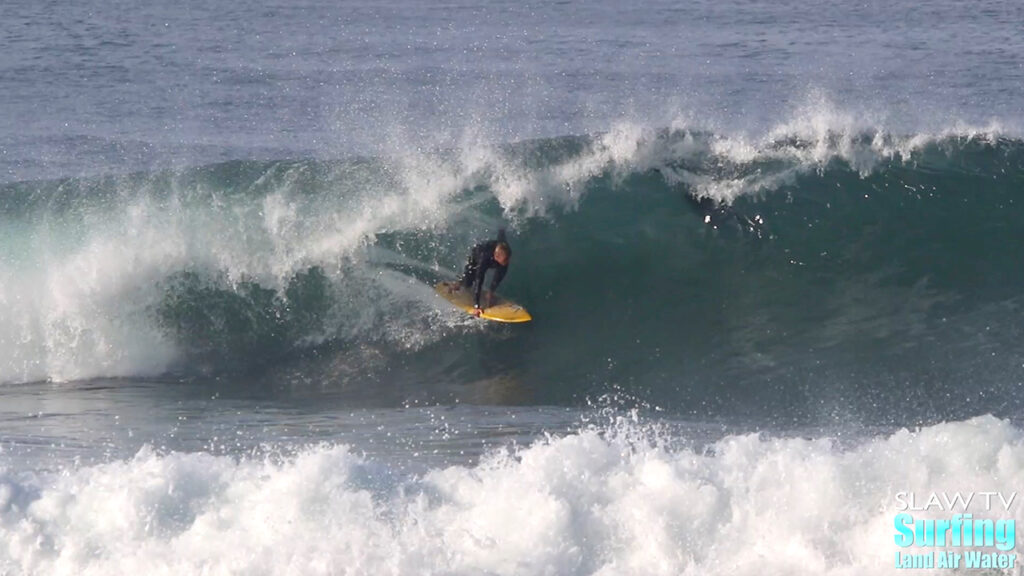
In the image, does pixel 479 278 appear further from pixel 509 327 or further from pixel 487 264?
pixel 509 327

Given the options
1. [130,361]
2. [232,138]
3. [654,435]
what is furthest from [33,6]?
[654,435]

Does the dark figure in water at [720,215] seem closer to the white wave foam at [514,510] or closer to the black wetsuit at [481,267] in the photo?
the black wetsuit at [481,267]

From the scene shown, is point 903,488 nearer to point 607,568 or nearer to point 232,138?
point 607,568

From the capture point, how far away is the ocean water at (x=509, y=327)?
7836mm

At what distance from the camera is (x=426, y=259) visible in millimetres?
13445

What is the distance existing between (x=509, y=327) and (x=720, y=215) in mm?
3080

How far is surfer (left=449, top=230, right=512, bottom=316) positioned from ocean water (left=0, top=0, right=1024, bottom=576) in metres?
0.41

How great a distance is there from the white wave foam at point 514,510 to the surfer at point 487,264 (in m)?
4.13

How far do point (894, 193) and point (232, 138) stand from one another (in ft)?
30.5

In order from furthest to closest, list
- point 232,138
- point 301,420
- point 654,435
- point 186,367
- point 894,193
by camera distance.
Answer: point 232,138
point 894,193
point 186,367
point 301,420
point 654,435

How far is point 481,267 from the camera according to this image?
12.3m

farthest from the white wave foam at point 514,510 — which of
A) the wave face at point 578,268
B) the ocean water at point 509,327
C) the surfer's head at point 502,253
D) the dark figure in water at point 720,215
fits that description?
the dark figure in water at point 720,215
